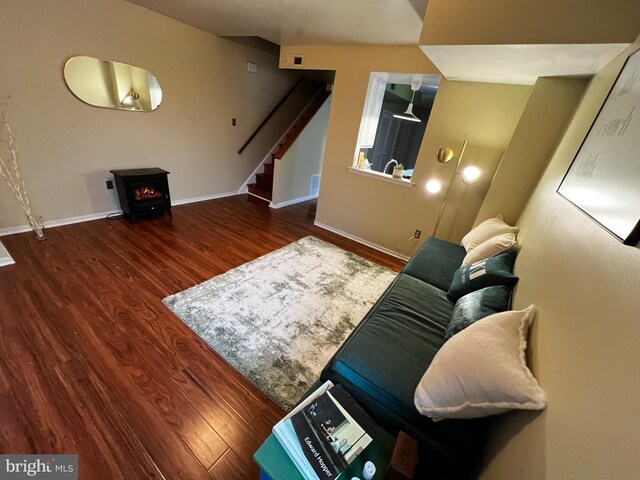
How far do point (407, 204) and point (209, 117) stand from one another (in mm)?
3356

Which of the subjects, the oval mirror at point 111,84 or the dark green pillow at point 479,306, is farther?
the oval mirror at point 111,84

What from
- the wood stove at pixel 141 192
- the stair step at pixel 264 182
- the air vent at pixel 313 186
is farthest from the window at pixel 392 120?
the wood stove at pixel 141 192

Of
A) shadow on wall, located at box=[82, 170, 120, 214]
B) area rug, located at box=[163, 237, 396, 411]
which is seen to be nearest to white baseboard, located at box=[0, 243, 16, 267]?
shadow on wall, located at box=[82, 170, 120, 214]

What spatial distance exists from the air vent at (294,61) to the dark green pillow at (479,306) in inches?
141

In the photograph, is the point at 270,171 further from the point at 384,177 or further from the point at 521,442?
the point at 521,442

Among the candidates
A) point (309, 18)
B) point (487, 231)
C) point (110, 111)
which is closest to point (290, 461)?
point (487, 231)

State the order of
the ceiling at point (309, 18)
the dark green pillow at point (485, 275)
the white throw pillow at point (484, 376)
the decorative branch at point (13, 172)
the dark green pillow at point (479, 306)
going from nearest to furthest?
the white throw pillow at point (484, 376)
the dark green pillow at point (479, 306)
the dark green pillow at point (485, 275)
the ceiling at point (309, 18)
the decorative branch at point (13, 172)

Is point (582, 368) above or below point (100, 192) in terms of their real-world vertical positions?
above

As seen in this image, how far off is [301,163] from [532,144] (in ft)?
11.1

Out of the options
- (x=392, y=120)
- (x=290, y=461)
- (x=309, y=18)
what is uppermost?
(x=309, y=18)

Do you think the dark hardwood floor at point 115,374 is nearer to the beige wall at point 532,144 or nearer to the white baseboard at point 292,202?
the white baseboard at point 292,202

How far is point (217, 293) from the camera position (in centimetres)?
225

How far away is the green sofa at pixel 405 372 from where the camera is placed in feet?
3.19

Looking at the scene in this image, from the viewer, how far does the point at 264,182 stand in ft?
16.3
